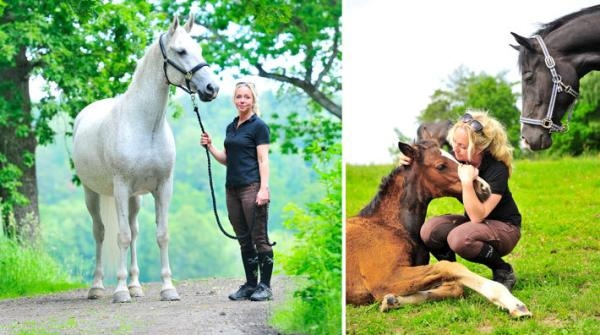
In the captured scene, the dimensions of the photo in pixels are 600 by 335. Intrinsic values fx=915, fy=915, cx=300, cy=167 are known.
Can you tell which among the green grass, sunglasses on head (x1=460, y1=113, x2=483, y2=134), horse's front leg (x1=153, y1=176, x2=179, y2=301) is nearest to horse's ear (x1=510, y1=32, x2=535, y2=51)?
sunglasses on head (x1=460, y1=113, x2=483, y2=134)

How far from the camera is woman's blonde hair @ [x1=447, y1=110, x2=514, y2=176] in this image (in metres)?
4.73

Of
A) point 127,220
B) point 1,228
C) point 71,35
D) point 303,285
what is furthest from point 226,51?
point 303,285

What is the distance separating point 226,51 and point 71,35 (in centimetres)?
182

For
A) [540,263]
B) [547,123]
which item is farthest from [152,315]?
[547,123]

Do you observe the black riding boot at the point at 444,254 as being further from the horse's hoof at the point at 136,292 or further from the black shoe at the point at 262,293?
the horse's hoof at the point at 136,292

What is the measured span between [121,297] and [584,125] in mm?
2823

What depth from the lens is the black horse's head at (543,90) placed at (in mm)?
4555

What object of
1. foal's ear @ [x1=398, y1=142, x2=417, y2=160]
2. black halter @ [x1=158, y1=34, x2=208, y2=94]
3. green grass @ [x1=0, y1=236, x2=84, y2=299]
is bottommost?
green grass @ [x1=0, y1=236, x2=84, y2=299]

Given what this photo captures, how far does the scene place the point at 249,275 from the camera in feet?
17.2

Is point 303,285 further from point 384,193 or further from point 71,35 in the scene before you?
point 71,35

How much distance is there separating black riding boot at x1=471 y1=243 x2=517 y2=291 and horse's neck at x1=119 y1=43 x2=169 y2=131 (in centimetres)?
203

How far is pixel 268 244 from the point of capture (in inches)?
200

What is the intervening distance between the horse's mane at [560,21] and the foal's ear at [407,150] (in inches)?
34.6

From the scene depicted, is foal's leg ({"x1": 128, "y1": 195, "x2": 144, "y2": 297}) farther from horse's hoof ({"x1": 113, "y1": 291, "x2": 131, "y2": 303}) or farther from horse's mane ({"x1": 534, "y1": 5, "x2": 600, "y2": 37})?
horse's mane ({"x1": 534, "y1": 5, "x2": 600, "y2": 37})
